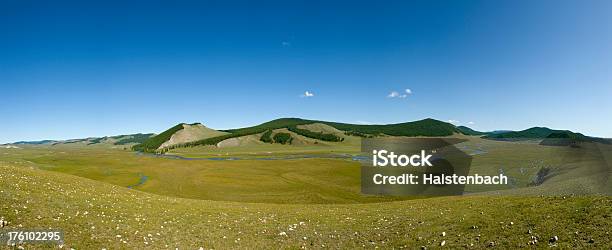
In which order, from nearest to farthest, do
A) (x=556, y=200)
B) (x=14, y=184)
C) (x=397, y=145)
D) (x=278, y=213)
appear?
(x=556, y=200), (x=14, y=184), (x=278, y=213), (x=397, y=145)

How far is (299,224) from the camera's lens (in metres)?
22.1

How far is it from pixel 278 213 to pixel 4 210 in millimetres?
17336

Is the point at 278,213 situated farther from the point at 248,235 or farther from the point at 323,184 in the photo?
the point at 323,184

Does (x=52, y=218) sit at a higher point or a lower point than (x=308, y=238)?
higher

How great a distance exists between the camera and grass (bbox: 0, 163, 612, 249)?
15.9 m

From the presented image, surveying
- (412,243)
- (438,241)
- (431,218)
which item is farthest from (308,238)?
(431,218)

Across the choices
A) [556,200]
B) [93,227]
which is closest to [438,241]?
[556,200]

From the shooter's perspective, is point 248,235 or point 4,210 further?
point 248,235

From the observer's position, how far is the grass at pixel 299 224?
52.1ft

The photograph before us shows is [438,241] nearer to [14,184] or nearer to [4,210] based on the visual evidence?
[4,210]

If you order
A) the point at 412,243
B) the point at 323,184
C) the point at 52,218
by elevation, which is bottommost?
the point at 323,184

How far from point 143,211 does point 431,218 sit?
67.8 feet

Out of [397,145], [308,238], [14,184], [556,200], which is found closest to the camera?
[308,238]

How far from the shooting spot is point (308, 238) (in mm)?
19016
